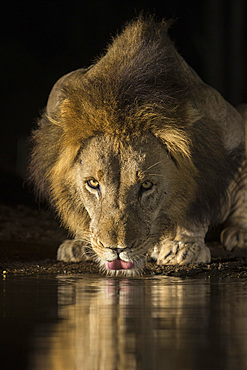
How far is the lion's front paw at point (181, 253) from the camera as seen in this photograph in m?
4.43

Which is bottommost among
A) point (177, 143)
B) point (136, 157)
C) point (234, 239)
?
point (234, 239)

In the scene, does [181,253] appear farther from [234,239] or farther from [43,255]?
[43,255]

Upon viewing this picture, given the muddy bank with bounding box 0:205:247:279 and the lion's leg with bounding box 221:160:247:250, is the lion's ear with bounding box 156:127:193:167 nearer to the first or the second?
the muddy bank with bounding box 0:205:247:279

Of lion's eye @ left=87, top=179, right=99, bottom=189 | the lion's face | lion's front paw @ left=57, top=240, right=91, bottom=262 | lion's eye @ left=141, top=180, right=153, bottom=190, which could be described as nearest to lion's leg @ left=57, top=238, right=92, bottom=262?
lion's front paw @ left=57, top=240, right=91, bottom=262

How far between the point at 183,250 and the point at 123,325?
2233mm

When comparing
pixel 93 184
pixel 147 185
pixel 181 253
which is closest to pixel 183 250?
pixel 181 253

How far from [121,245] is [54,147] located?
3.44 feet

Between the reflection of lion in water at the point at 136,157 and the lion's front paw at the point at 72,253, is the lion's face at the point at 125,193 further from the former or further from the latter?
the lion's front paw at the point at 72,253

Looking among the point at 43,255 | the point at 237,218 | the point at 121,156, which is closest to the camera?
the point at 121,156

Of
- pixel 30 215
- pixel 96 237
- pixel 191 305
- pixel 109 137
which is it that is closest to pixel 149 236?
pixel 96 237

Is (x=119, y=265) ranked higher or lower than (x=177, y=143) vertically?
lower

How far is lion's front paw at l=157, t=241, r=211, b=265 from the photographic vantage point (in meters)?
4.43

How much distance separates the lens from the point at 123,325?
7.48 feet

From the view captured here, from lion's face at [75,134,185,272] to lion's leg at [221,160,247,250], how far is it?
113 cm
